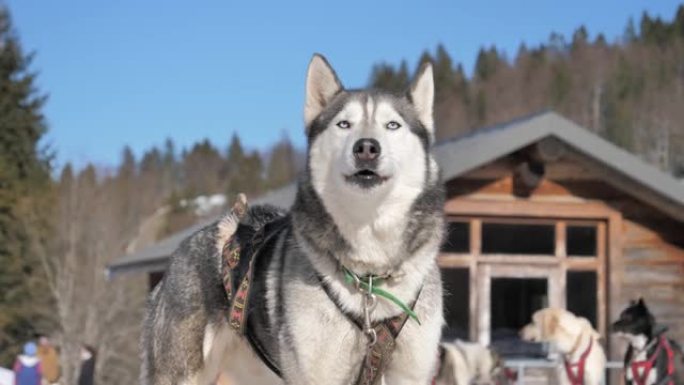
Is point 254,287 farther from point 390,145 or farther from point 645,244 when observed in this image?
point 645,244

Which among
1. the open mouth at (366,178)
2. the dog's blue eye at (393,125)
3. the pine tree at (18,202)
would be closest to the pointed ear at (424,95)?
the dog's blue eye at (393,125)

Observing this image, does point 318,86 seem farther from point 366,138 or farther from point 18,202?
point 18,202

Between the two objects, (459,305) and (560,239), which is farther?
(459,305)

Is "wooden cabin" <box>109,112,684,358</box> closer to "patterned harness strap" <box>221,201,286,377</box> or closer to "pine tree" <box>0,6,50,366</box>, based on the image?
"patterned harness strap" <box>221,201,286,377</box>

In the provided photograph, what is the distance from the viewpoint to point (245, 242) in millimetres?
4559

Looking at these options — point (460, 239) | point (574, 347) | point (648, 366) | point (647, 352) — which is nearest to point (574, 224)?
point (460, 239)

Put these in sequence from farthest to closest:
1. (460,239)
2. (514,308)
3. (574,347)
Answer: (514,308), (460,239), (574,347)

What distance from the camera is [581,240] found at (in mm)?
14219

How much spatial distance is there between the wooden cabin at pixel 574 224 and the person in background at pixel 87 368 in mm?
3584

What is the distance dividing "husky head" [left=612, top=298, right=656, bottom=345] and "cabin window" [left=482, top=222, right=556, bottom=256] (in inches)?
143

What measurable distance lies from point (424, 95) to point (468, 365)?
331 inches

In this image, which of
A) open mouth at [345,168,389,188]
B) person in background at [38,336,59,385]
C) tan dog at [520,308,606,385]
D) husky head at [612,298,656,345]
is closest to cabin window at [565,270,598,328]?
tan dog at [520,308,606,385]

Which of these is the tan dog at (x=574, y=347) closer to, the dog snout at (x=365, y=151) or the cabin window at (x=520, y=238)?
the cabin window at (x=520, y=238)

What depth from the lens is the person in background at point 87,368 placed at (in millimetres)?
13938
